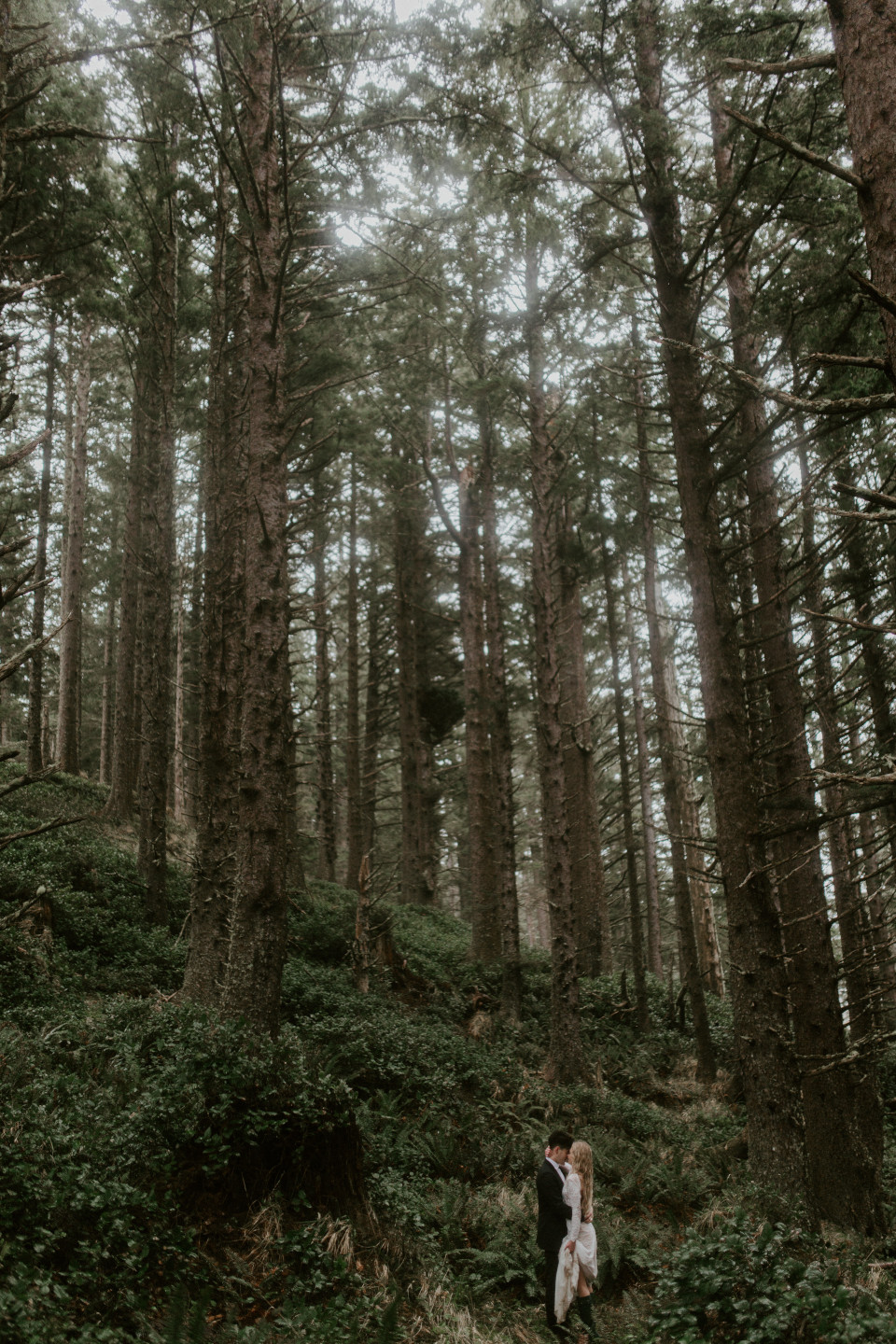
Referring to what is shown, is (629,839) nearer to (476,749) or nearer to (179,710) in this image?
(476,749)

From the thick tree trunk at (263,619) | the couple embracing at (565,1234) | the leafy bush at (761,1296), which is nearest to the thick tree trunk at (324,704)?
the thick tree trunk at (263,619)

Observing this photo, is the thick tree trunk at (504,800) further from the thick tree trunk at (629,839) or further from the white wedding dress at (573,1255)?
the white wedding dress at (573,1255)

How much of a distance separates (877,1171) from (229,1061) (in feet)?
24.9

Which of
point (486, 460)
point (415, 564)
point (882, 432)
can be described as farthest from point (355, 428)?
point (882, 432)

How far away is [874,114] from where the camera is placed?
326cm

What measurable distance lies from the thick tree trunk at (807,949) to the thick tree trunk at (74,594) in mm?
15110

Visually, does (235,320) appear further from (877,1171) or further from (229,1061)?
(877,1171)

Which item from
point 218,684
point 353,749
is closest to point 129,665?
point 353,749

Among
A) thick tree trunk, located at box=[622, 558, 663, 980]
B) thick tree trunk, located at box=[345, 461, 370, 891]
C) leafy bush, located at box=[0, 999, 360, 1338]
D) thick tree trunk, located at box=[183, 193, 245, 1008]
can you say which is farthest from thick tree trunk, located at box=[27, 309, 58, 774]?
thick tree trunk, located at box=[622, 558, 663, 980]

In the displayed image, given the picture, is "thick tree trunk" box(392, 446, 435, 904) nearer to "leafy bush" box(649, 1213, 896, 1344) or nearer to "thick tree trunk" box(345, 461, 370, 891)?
"thick tree trunk" box(345, 461, 370, 891)

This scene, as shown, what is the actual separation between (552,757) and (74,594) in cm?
1287

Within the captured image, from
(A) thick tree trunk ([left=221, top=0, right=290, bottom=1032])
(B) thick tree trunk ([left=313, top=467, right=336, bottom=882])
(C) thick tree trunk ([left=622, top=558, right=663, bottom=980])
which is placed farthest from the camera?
(B) thick tree trunk ([left=313, top=467, right=336, bottom=882])

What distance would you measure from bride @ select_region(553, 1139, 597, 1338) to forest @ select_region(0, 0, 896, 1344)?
23 centimetres

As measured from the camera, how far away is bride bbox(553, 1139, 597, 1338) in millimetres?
5891
